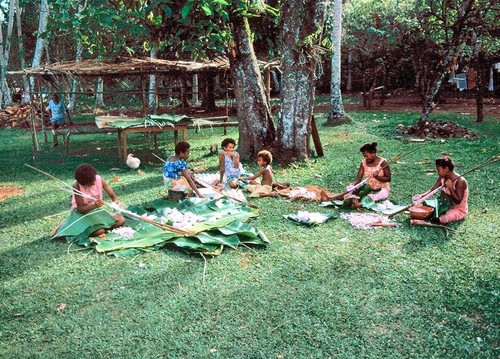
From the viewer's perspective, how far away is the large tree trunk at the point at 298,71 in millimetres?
8633

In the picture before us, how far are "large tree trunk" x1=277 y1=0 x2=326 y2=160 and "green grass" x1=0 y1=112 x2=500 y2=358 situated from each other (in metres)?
2.91

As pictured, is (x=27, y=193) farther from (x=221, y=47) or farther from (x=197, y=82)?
(x=197, y=82)

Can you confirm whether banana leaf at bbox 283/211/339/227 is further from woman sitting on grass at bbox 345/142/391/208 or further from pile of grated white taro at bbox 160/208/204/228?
pile of grated white taro at bbox 160/208/204/228

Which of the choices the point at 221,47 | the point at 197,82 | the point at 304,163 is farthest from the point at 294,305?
the point at 197,82

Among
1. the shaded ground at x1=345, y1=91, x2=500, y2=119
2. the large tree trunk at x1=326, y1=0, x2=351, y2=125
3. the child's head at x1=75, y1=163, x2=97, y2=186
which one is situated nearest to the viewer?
the child's head at x1=75, y1=163, x2=97, y2=186

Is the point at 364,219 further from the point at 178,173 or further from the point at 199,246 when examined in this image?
the point at 178,173

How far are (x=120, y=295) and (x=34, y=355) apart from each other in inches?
36.9

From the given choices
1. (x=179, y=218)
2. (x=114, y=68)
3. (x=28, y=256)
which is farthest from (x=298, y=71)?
(x=28, y=256)

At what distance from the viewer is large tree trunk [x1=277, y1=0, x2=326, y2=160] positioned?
28.3 feet

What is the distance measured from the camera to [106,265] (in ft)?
15.7

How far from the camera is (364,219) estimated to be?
5898 mm

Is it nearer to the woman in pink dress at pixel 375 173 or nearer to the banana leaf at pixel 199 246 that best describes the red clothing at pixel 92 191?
the banana leaf at pixel 199 246

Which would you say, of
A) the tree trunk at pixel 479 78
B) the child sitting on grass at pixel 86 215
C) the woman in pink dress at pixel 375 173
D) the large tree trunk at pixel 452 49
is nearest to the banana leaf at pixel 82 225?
the child sitting on grass at pixel 86 215

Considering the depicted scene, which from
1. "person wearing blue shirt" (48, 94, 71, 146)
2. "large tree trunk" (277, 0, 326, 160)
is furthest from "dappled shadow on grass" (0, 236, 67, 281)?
"person wearing blue shirt" (48, 94, 71, 146)
